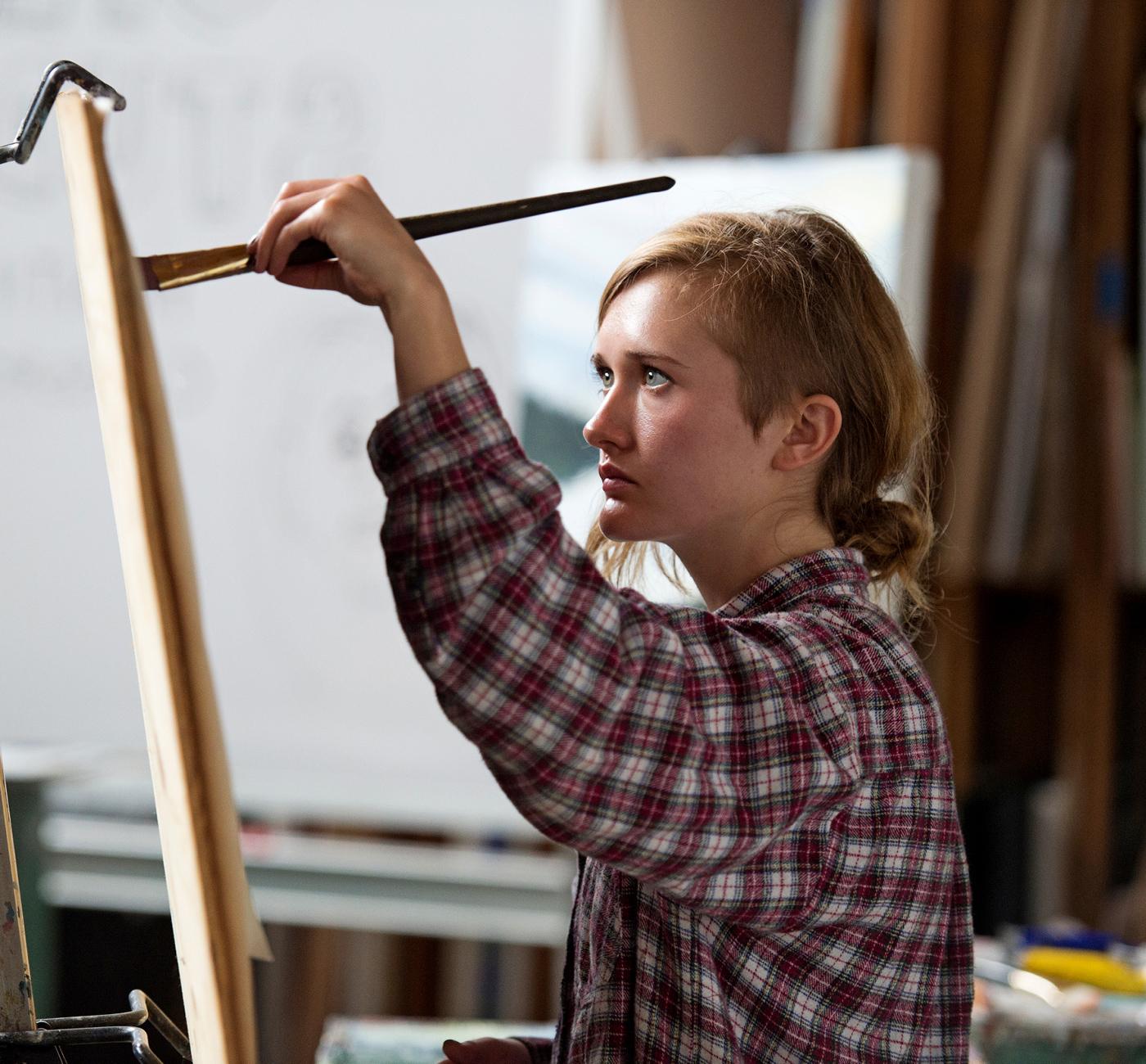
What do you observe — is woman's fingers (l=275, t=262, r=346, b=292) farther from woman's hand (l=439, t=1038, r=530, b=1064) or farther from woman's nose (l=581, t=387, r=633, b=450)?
woman's hand (l=439, t=1038, r=530, b=1064)

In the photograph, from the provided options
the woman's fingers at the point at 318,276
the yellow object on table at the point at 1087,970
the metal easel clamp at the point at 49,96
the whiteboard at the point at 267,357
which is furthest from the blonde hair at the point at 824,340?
the whiteboard at the point at 267,357

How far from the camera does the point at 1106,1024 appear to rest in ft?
3.50

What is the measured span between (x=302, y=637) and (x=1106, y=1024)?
1.27 meters

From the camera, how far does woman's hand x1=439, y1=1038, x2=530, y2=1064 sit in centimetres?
78

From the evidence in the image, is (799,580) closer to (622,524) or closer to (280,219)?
(622,524)

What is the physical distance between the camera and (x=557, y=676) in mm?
495

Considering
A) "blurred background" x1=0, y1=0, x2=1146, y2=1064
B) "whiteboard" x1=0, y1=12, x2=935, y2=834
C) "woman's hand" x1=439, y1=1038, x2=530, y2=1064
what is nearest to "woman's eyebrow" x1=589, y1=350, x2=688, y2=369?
"woman's hand" x1=439, y1=1038, x2=530, y2=1064

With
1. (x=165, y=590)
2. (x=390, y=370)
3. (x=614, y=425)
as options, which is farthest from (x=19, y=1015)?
(x=390, y=370)

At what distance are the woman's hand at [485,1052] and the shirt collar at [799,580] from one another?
301 millimetres

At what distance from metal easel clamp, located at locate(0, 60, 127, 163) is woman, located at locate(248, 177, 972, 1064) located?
8 cm

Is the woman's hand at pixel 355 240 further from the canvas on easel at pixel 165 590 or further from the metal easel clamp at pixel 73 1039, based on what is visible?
the metal easel clamp at pixel 73 1039

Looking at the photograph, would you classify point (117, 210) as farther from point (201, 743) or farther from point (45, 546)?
point (45, 546)

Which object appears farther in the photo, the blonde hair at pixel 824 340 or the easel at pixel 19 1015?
the blonde hair at pixel 824 340

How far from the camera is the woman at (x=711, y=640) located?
1.65 ft
